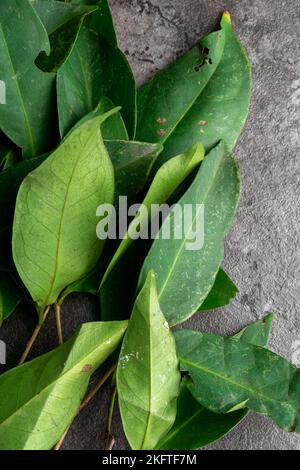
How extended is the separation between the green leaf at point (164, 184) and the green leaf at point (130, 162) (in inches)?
1.1

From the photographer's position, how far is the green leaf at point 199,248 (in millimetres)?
706

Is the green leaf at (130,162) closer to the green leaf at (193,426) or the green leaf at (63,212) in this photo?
the green leaf at (63,212)

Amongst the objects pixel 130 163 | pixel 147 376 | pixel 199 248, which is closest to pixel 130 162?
pixel 130 163

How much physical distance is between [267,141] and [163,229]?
0.24m

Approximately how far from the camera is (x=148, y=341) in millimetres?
659

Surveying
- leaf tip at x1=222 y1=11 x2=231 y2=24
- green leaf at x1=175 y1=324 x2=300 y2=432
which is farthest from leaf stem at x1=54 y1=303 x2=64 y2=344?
leaf tip at x1=222 y1=11 x2=231 y2=24

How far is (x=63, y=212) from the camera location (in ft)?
2.21

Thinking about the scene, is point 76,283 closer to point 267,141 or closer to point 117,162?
point 117,162

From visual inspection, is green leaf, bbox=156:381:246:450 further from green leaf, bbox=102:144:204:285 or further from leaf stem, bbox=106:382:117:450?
green leaf, bbox=102:144:204:285

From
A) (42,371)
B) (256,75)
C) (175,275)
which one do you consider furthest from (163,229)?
(256,75)

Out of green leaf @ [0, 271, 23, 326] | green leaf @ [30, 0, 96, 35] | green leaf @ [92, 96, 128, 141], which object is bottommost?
green leaf @ [0, 271, 23, 326]

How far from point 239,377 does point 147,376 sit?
4.2 inches

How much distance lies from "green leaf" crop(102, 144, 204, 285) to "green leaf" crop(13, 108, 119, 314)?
4cm

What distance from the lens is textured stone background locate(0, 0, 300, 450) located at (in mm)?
827
